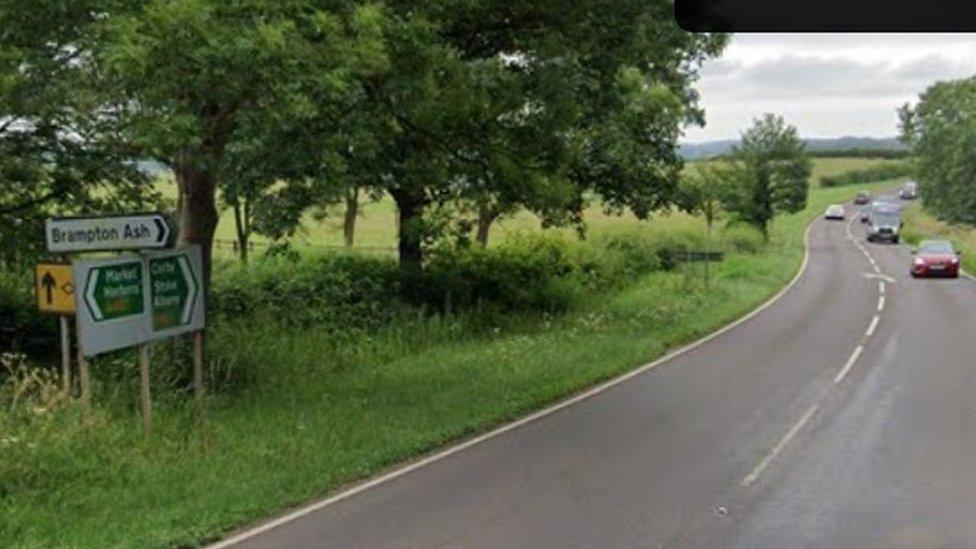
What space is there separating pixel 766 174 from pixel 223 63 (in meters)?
54.3

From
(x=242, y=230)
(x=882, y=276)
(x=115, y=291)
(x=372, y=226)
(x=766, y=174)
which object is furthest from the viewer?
(x=372, y=226)

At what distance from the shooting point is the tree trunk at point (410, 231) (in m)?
24.8

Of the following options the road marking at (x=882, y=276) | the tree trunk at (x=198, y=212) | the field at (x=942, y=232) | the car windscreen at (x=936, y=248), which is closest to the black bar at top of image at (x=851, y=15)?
the tree trunk at (x=198, y=212)

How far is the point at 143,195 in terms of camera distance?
18.1 meters

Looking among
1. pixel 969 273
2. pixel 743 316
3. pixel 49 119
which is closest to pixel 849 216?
pixel 969 273

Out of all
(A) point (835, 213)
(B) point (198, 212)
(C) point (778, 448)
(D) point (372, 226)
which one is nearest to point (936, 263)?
(C) point (778, 448)

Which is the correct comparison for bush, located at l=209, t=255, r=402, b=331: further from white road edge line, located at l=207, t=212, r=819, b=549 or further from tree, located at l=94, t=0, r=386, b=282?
tree, located at l=94, t=0, r=386, b=282

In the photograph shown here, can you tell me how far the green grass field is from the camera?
8.81 metres

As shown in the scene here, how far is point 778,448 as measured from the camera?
39.7 ft

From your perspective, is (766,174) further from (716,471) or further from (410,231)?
(716,471)

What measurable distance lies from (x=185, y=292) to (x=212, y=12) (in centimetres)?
364

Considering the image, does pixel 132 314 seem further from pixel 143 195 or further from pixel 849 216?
pixel 849 216

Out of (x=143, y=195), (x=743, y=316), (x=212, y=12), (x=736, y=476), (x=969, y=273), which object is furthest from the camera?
(x=969, y=273)

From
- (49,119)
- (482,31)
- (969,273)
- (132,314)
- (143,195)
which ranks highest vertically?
(482,31)
